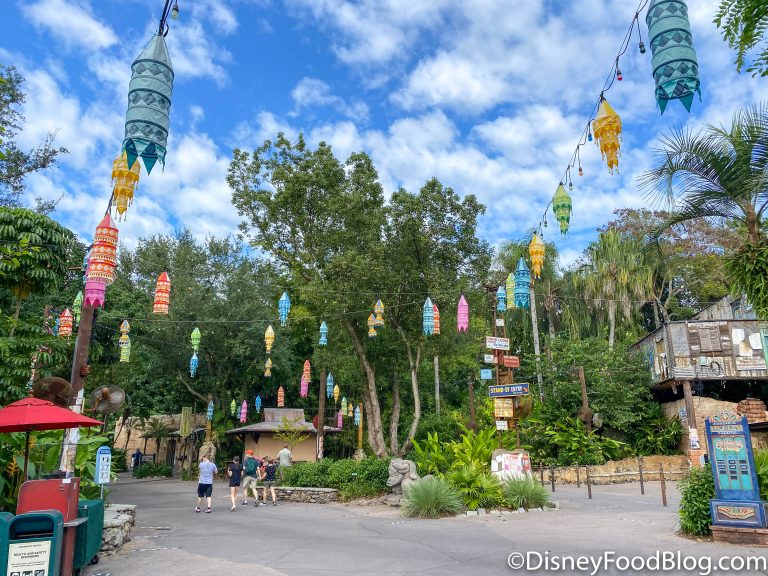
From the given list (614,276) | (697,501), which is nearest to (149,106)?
(697,501)

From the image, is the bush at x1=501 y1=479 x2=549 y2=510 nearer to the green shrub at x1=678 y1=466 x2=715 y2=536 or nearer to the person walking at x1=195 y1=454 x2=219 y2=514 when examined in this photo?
the green shrub at x1=678 y1=466 x2=715 y2=536

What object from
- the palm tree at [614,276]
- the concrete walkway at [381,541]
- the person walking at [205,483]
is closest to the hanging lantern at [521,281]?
the concrete walkway at [381,541]

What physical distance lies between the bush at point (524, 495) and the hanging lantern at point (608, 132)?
9.42 m

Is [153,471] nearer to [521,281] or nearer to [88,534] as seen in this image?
[521,281]

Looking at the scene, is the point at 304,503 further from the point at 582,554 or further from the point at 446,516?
the point at 582,554

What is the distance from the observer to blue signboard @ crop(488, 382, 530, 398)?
49.8 ft

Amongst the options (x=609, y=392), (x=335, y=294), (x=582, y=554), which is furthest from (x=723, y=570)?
(x=609, y=392)

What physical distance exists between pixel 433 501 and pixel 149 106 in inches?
411

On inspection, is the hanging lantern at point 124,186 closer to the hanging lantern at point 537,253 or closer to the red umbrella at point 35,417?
the red umbrella at point 35,417

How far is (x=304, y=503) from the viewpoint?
18.8 metres

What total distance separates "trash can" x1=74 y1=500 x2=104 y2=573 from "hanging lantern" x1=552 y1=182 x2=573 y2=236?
9195 millimetres

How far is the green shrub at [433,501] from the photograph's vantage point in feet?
43.1

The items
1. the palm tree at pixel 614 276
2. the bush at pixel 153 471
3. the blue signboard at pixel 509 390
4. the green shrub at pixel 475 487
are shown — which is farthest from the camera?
the bush at pixel 153 471

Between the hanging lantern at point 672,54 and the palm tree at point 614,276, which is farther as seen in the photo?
the palm tree at point 614,276
